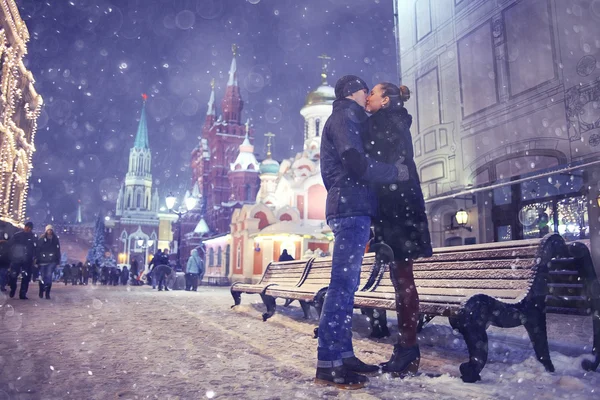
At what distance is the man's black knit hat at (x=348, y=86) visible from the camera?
10.6 feet

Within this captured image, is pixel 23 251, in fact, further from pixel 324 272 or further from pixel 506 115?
pixel 506 115

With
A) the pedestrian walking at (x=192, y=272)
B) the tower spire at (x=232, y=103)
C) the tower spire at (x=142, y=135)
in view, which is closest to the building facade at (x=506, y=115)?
the pedestrian walking at (x=192, y=272)

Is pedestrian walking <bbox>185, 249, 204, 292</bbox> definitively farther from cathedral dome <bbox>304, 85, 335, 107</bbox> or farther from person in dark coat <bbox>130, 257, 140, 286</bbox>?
cathedral dome <bbox>304, 85, 335, 107</bbox>

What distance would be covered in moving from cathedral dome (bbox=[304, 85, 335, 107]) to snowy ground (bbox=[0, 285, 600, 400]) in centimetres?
3333

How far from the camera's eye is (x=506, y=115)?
438 inches

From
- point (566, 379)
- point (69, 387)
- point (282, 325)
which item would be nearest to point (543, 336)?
point (566, 379)

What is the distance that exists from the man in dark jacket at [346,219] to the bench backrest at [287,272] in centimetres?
409

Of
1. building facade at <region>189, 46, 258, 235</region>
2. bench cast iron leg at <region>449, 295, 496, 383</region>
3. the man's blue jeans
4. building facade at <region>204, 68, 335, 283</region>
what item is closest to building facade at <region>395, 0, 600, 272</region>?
bench cast iron leg at <region>449, 295, 496, 383</region>

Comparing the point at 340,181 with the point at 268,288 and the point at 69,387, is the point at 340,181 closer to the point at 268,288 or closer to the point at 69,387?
the point at 69,387

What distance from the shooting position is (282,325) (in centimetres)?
624

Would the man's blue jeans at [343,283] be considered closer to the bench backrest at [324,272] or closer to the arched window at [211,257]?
the bench backrest at [324,272]

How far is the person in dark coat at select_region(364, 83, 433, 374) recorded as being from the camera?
10.4 ft

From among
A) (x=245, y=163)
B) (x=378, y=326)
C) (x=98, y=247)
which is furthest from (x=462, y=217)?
(x=98, y=247)

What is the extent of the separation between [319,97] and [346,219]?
3594 cm
